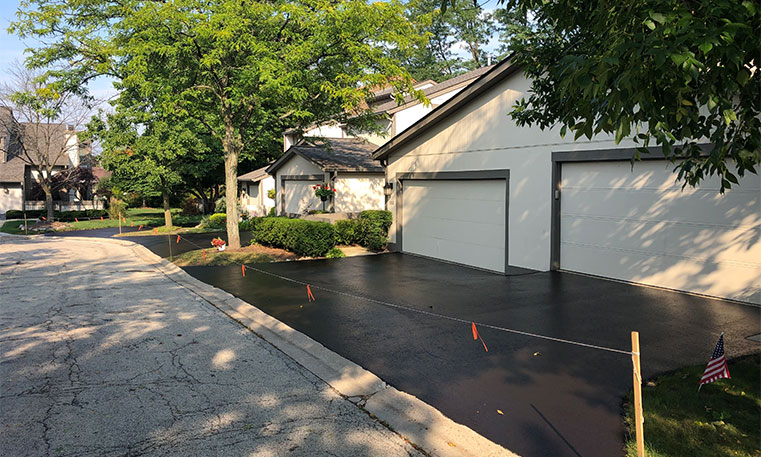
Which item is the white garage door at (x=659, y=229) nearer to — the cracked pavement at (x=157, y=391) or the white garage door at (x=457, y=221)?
the white garage door at (x=457, y=221)

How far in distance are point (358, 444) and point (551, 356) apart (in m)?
3.21

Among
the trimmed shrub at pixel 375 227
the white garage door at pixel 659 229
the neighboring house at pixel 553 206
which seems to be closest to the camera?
the white garage door at pixel 659 229

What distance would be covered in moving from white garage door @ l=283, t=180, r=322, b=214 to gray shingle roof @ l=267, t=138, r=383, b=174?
133 cm

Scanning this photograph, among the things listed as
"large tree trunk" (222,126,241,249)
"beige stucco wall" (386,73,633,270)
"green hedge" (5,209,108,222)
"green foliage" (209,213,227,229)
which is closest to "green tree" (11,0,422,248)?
"large tree trunk" (222,126,241,249)

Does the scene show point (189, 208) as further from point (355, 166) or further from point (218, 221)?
point (355, 166)

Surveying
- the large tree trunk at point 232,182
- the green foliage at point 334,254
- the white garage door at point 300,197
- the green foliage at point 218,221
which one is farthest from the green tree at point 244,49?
the green foliage at point 218,221

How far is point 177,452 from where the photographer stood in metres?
4.26

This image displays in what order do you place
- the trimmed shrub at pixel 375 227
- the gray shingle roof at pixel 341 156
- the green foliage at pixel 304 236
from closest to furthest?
1. the green foliage at pixel 304 236
2. the trimmed shrub at pixel 375 227
3. the gray shingle roof at pixel 341 156

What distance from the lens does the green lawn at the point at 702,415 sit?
4.06 meters

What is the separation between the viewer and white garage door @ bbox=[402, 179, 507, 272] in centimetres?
1359

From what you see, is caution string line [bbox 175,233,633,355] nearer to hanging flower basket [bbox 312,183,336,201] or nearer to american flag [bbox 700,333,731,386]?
american flag [bbox 700,333,731,386]

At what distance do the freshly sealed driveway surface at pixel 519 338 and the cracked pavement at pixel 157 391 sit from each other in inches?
38.1

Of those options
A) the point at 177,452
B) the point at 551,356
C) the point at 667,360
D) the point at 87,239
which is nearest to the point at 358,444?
the point at 177,452

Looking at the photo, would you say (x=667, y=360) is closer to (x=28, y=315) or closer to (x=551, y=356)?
(x=551, y=356)
